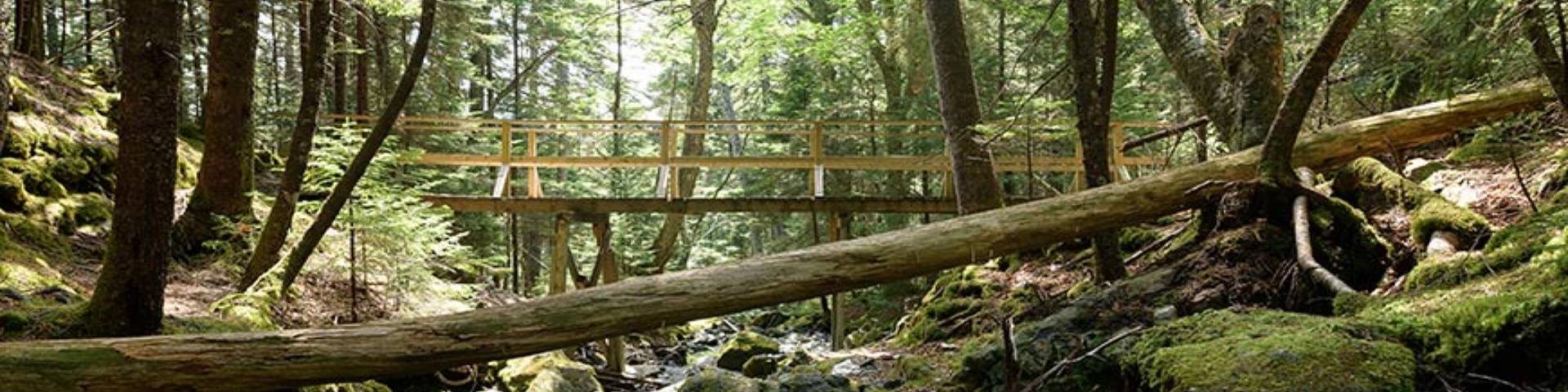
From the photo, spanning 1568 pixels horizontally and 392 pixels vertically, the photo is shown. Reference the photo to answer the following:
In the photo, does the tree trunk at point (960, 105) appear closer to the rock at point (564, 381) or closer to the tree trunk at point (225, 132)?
the rock at point (564, 381)

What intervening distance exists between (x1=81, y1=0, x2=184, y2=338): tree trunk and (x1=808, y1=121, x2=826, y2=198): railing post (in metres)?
8.03

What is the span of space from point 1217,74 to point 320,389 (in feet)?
22.7

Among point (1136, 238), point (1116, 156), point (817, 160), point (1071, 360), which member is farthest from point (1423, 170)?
point (817, 160)

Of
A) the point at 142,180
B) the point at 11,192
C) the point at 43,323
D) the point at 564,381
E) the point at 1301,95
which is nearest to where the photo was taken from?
the point at 142,180

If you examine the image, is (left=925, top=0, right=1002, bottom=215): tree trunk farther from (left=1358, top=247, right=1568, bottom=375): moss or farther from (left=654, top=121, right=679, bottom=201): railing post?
(left=1358, top=247, right=1568, bottom=375): moss

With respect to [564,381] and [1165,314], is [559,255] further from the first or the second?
[1165,314]

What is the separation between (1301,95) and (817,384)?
10.3ft

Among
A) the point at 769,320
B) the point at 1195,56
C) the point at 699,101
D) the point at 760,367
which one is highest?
the point at 1195,56

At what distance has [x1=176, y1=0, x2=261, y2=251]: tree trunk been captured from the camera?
7344mm

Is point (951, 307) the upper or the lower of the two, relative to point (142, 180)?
lower

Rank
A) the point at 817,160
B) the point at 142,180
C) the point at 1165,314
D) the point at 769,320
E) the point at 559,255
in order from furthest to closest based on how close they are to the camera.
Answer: the point at 769,320, the point at 817,160, the point at 559,255, the point at 1165,314, the point at 142,180

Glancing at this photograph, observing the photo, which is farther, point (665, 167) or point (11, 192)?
point (665, 167)

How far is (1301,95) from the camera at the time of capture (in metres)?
4.82

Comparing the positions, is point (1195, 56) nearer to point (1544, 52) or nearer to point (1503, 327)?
point (1544, 52)
